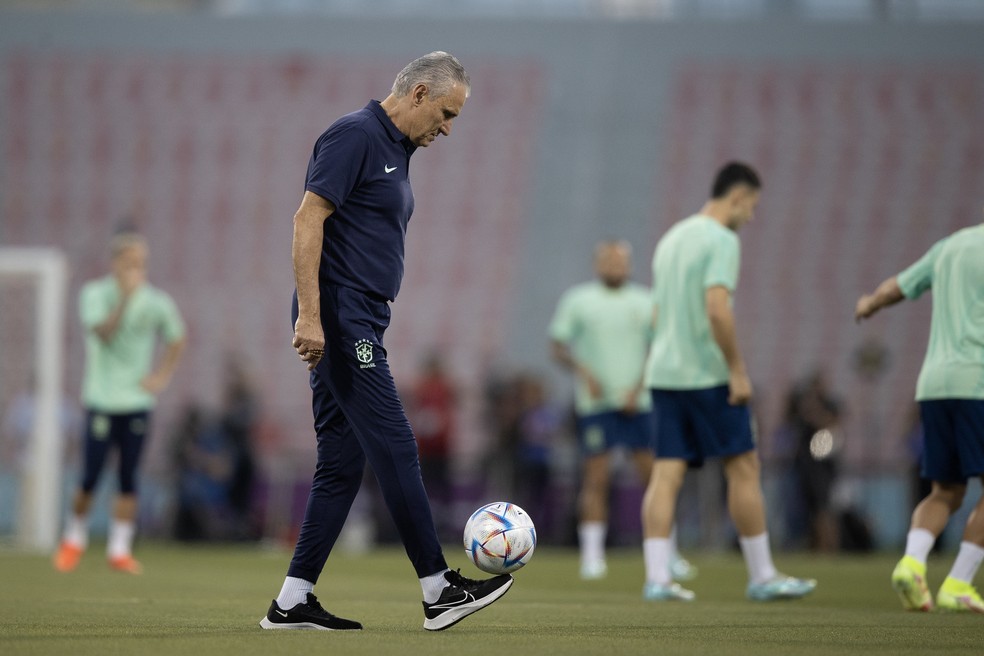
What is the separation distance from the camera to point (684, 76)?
71.5 feet

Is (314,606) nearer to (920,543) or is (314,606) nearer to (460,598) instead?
(460,598)

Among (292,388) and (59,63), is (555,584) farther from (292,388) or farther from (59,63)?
(59,63)

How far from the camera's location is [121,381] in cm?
1120

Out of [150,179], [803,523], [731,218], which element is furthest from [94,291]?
[150,179]

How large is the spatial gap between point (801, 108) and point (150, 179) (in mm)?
9774

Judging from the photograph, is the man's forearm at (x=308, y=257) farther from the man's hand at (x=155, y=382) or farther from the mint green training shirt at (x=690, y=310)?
the man's hand at (x=155, y=382)

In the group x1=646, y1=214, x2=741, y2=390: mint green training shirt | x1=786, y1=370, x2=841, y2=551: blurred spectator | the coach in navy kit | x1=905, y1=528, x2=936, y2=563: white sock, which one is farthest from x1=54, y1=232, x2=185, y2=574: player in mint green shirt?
x1=786, y1=370, x2=841, y2=551: blurred spectator

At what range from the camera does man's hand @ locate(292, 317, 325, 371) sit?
5.40 meters

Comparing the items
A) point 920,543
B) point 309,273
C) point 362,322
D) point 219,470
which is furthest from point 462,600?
point 219,470

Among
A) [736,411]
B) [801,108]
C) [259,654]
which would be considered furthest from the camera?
[801,108]

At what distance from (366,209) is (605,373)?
5.85 meters

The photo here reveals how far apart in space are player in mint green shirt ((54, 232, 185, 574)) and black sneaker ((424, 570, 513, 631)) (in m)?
5.77

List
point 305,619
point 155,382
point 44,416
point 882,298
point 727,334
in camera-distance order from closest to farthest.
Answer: point 305,619, point 882,298, point 727,334, point 155,382, point 44,416

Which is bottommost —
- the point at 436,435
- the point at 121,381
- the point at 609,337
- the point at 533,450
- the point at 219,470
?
the point at 219,470
